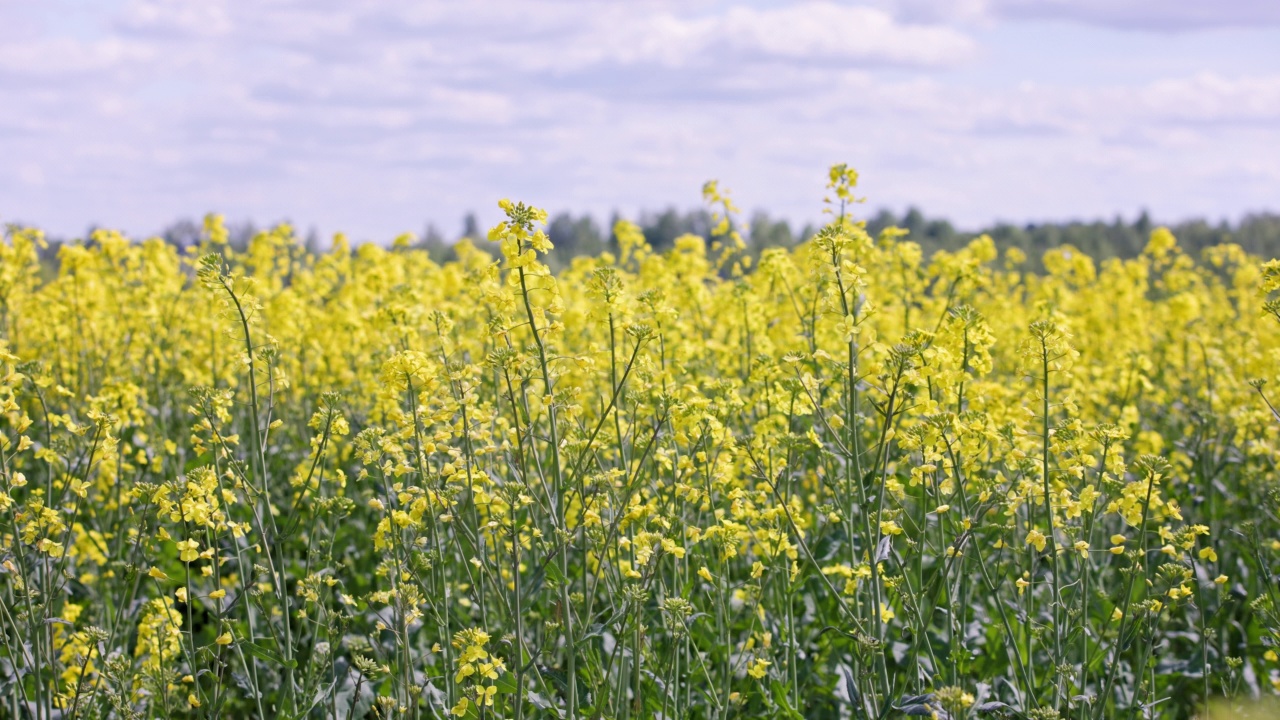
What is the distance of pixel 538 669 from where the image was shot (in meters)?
3.45

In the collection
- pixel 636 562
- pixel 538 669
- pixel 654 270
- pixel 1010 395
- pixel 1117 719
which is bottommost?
pixel 1117 719

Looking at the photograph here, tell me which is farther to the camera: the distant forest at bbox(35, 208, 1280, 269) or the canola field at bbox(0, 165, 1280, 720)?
the distant forest at bbox(35, 208, 1280, 269)

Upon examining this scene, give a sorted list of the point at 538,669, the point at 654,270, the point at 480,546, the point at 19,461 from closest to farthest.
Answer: the point at 480,546, the point at 538,669, the point at 19,461, the point at 654,270

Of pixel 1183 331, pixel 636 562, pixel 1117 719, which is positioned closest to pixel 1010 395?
pixel 1117 719

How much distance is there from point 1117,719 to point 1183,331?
5.99 meters

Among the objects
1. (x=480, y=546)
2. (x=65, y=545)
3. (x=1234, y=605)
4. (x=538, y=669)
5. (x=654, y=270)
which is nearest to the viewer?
(x=480, y=546)

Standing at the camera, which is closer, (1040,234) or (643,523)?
(643,523)

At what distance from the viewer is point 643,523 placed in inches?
145

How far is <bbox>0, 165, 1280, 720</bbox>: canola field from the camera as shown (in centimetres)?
334

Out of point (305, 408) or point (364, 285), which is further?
point (364, 285)

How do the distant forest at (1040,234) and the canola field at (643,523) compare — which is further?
the distant forest at (1040,234)

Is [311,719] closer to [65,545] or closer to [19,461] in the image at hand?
[65,545]

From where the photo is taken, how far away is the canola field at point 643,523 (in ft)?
10.9

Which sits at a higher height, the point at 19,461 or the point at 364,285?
the point at 364,285
